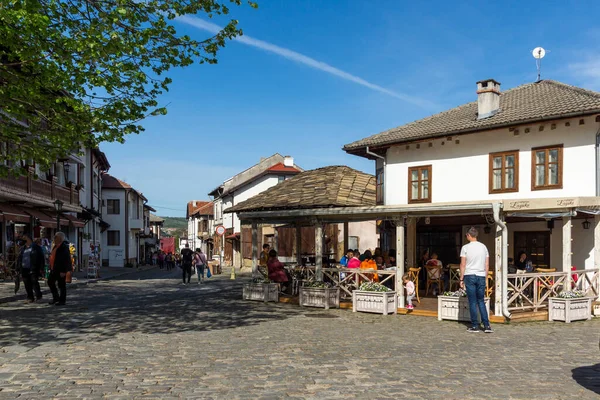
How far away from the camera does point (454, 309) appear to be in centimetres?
1175

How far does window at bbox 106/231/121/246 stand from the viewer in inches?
2018

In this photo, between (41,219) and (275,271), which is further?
(41,219)

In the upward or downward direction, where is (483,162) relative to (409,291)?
upward

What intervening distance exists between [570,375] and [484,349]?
185cm

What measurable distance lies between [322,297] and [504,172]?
7.18 metres

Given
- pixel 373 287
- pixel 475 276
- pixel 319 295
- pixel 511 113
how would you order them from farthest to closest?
pixel 511 113 < pixel 319 295 < pixel 373 287 < pixel 475 276

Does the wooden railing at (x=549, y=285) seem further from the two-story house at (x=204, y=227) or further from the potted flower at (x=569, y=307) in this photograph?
the two-story house at (x=204, y=227)

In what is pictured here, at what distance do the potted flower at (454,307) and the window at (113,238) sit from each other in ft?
144

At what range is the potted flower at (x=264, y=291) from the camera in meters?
15.7

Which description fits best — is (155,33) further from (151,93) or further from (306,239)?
(306,239)

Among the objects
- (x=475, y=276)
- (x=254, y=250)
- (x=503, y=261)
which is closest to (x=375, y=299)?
(x=503, y=261)

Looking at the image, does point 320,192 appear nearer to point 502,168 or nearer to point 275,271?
point 275,271

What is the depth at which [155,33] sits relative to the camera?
1081 cm

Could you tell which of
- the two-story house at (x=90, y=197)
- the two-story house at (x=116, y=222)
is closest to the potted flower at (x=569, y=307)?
the two-story house at (x=90, y=197)
